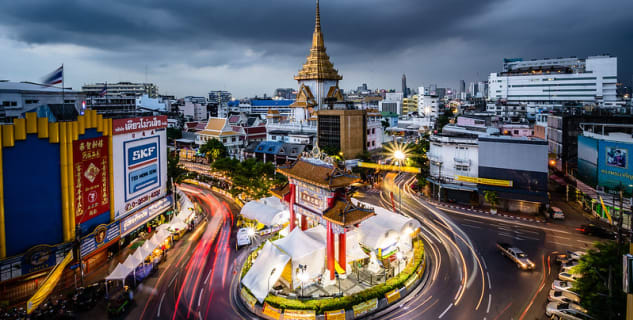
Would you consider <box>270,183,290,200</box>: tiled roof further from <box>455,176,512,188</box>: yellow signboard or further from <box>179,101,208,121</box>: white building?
<box>179,101,208,121</box>: white building

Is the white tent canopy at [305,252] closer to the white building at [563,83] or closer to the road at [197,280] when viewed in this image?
the road at [197,280]

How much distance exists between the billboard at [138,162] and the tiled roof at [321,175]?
14.6 m

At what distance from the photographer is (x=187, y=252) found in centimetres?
3141

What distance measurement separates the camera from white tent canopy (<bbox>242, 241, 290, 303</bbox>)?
22297 mm

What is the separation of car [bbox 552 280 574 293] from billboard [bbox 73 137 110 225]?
113 ft

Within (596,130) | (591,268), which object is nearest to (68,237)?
(591,268)

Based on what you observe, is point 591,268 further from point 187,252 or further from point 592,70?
point 592,70

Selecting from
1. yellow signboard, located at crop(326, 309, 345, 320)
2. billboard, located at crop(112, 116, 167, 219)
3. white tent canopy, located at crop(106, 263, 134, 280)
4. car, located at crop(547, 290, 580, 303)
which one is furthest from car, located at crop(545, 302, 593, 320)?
billboard, located at crop(112, 116, 167, 219)

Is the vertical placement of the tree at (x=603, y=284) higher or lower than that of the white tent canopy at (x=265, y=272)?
higher

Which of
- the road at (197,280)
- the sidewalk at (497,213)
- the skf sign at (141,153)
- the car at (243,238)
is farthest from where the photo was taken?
the sidewalk at (497,213)

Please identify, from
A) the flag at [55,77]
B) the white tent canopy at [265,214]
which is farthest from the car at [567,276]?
the flag at [55,77]

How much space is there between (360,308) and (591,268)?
13231mm

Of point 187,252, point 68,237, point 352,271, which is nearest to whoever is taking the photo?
point 68,237

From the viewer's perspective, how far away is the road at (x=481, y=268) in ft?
71.7
